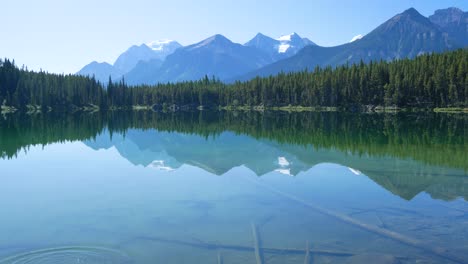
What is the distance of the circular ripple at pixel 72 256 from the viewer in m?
11.7

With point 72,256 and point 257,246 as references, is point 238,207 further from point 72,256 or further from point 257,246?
point 72,256

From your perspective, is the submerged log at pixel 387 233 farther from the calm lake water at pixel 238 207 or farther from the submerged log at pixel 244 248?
the submerged log at pixel 244 248

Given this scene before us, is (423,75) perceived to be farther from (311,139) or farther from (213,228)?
(213,228)

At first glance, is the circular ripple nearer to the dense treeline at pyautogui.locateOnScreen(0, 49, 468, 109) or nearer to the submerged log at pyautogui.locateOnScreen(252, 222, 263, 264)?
the submerged log at pyautogui.locateOnScreen(252, 222, 263, 264)

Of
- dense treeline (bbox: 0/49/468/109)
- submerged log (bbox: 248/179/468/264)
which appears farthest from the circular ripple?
dense treeline (bbox: 0/49/468/109)

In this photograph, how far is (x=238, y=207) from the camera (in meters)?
17.6

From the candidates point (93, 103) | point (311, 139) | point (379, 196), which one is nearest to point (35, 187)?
point (379, 196)

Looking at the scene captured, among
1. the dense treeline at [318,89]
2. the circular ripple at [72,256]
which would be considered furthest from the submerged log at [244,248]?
the dense treeline at [318,89]

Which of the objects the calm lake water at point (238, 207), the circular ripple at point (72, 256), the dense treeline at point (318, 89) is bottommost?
the circular ripple at point (72, 256)

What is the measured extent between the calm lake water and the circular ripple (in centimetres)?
4

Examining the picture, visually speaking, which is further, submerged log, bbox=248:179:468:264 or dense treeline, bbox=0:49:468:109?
dense treeline, bbox=0:49:468:109

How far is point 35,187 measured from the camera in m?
21.7

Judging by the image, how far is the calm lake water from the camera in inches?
487

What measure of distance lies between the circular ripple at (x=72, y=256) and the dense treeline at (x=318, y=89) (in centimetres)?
11695
